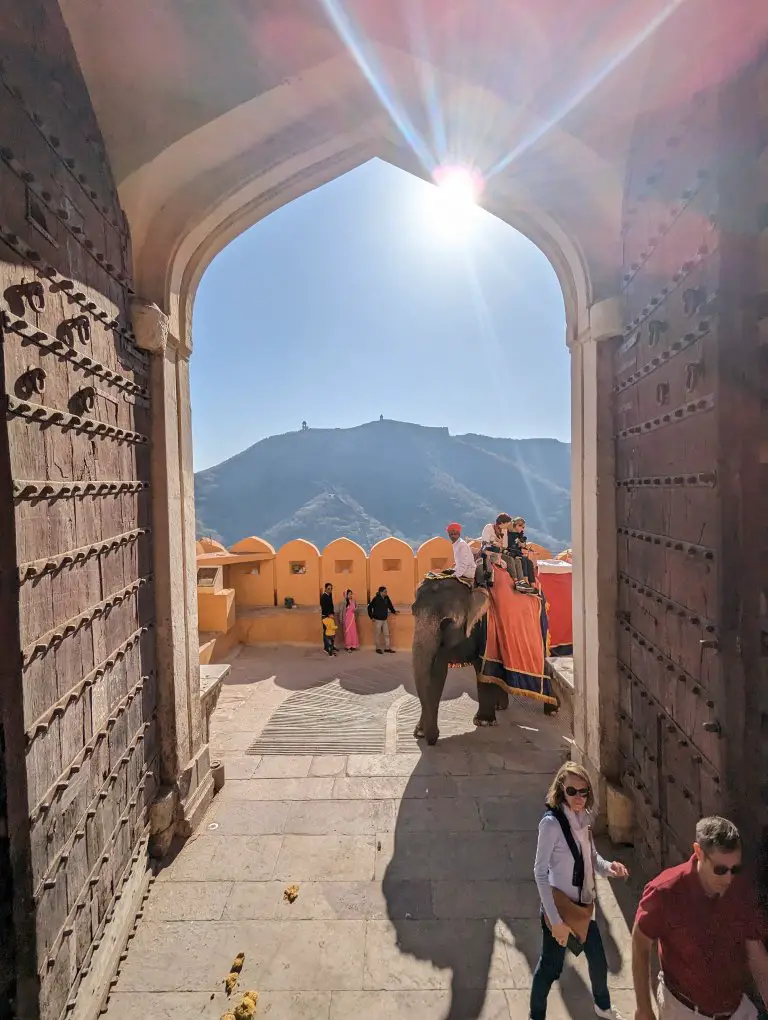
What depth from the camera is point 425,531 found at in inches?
3664

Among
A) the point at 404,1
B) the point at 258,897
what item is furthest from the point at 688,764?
the point at 404,1

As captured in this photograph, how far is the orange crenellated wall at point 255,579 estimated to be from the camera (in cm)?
1091

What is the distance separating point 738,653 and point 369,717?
4.99 metres

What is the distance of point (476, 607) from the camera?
614 centimetres

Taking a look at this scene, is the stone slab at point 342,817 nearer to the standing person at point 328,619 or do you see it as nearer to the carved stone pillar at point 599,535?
the carved stone pillar at point 599,535

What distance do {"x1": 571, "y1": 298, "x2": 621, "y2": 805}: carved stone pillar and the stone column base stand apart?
314cm

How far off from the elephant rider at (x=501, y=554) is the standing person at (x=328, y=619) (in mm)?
4028

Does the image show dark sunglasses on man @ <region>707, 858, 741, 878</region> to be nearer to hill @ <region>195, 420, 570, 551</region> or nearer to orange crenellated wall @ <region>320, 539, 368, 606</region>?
orange crenellated wall @ <region>320, 539, 368, 606</region>

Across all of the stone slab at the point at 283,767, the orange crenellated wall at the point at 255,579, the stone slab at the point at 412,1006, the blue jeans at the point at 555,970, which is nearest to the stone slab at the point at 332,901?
the stone slab at the point at 412,1006

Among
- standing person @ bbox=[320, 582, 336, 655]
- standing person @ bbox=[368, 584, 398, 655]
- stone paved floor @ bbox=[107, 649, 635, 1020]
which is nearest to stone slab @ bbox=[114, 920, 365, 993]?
stone paved floor @ bbox=[107, 649, 635, 1020]

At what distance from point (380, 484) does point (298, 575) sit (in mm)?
99691

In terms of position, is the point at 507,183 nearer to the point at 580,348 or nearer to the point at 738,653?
the point at 580,348

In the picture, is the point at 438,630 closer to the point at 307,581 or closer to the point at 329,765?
the point at 329,765

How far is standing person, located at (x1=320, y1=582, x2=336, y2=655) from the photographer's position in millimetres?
9656
